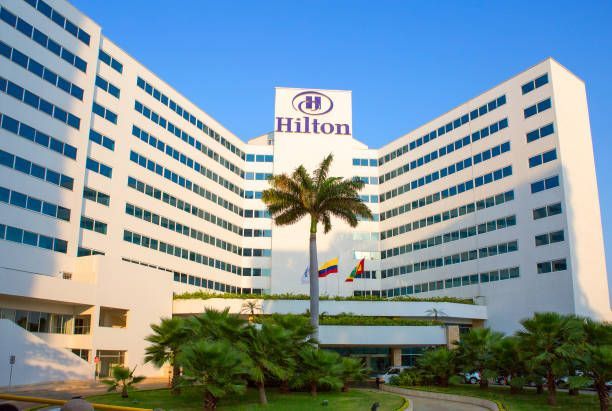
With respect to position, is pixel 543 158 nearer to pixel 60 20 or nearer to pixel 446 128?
pixel 446 128

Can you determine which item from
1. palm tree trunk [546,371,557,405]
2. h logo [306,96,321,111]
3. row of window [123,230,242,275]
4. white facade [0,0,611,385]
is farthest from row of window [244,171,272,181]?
palm tree trunk [546,371,557,405]

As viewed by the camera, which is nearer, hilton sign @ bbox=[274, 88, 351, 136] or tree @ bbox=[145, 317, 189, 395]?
tree @ bbox=[145, 317, 189, 395]

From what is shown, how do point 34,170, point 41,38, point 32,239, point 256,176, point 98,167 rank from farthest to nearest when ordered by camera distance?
1. point 256,176
2. point 98,167
3. point 41,38
4. point 34,170
5. point 32,239

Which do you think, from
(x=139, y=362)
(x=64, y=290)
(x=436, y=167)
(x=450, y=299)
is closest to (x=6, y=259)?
(x=64, y=290)

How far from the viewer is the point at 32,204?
149 feet

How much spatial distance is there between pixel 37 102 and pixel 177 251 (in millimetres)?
23377

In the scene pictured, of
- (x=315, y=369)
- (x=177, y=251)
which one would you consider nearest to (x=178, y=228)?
(x=177, y=251)

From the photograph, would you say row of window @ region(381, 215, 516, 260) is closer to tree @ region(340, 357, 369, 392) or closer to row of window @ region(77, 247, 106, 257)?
tree @ region(340, 357, 369, 392)

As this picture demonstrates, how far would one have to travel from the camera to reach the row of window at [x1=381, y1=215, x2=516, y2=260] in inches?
2458

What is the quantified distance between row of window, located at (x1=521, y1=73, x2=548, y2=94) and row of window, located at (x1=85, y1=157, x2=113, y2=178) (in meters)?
43.2

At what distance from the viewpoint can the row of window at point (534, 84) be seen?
59.5 m

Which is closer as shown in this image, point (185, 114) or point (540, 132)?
point (540, 132)

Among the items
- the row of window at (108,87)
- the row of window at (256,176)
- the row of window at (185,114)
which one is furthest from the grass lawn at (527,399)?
the row of window at (256,176)

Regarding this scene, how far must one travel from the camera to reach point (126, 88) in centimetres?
5847
